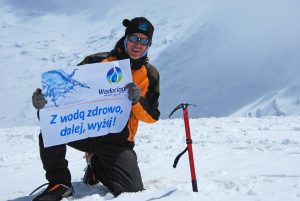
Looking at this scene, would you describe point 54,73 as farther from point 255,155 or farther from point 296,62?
point 296,62

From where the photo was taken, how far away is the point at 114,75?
Answer: 11.7ft

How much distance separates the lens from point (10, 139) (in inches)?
384

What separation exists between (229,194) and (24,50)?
10924 cm

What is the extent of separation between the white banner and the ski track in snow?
0.51 metres

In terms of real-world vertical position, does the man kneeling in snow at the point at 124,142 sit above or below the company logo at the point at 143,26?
below

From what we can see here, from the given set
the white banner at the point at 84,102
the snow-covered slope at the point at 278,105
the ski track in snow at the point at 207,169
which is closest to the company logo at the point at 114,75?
the white banner at the point at 84,102

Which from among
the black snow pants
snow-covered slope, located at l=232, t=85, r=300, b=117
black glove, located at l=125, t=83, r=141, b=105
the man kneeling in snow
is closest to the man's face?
the man kneeling in snow

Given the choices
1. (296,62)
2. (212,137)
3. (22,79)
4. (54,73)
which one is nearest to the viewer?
(54,73)

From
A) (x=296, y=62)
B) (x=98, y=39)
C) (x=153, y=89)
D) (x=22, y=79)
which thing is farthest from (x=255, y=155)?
(x=98, y=39)

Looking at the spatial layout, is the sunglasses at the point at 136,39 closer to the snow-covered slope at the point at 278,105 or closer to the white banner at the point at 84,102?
the white banner at the point at 84,102

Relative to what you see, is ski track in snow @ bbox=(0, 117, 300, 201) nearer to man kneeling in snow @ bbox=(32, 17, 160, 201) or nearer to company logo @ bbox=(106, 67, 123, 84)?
man kneeling in snow @ bbox=(32, 17, 160, 201)

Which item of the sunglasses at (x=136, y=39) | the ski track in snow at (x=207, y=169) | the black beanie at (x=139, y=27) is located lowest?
the ski track in snow at (x=207, y=169)

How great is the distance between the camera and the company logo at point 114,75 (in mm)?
3576

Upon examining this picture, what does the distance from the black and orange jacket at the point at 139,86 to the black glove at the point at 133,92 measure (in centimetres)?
15
